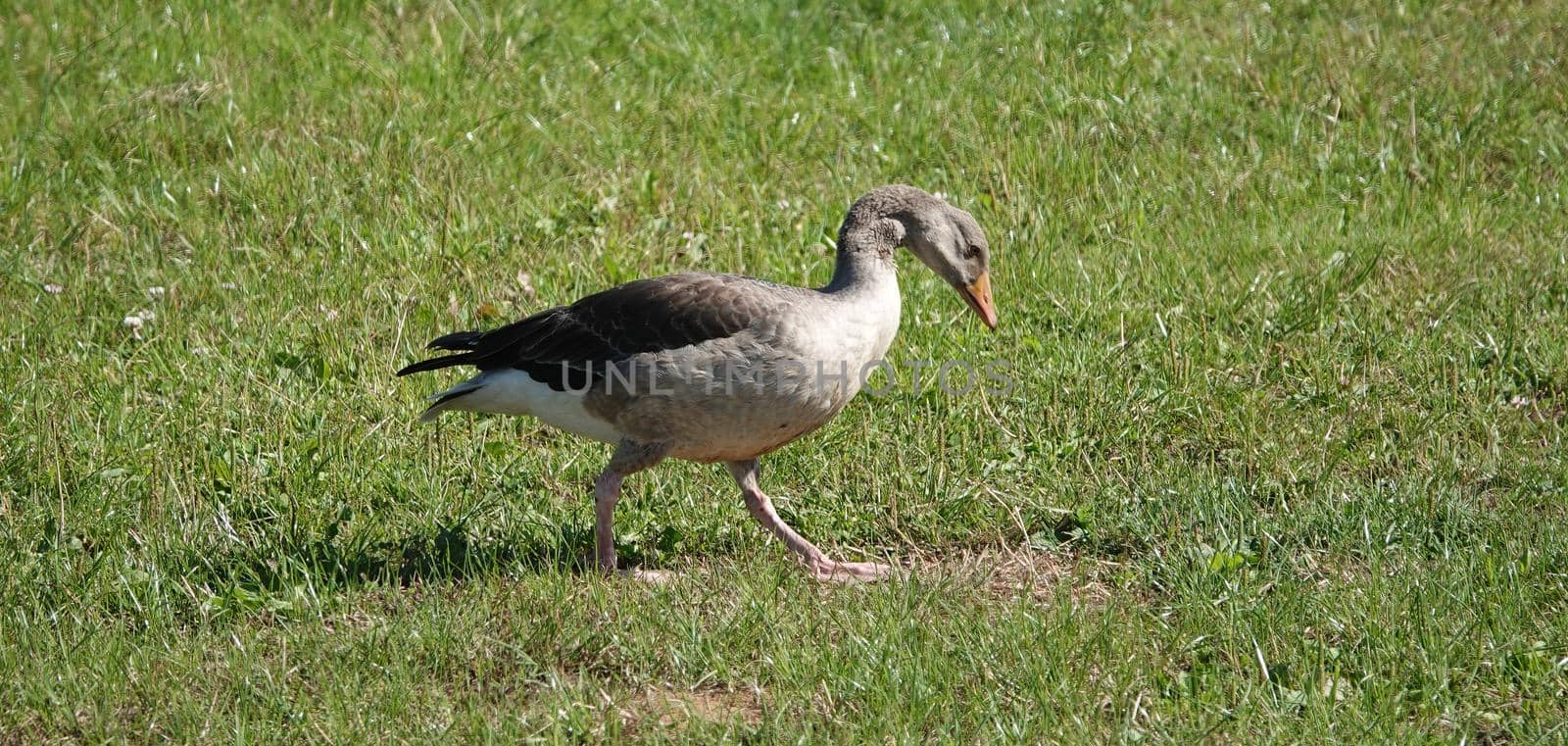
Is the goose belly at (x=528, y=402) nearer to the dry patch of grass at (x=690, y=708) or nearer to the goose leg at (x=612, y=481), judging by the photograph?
the goose leg at (x=612, y=481)

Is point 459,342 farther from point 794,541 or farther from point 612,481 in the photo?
point 794,541

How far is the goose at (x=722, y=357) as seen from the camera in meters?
5.25

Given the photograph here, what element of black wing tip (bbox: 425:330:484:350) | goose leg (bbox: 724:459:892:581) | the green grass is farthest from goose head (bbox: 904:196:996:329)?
black wing tip (bbox: 425:330:484:350)

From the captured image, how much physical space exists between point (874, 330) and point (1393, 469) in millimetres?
2243

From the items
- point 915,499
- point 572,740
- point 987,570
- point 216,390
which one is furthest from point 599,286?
point 572,740

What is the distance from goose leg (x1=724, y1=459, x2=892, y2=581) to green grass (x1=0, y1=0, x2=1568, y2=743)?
17 centimetres

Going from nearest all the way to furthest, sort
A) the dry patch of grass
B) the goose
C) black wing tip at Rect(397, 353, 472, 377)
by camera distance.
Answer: the dry patch of grass < the goose < black wing tip at Rect(397, 353, 472, 377)

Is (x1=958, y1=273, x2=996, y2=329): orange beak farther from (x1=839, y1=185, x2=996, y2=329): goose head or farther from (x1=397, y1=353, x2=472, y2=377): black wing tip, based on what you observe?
(x1=397, y1=353, x2=472, y2=377): black wing tip

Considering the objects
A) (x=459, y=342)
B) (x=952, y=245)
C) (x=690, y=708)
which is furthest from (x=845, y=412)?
(x=690, y=708)

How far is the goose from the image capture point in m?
5.25

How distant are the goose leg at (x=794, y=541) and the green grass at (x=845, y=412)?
0.57ft

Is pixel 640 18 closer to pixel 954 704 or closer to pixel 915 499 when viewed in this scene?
pixel 915 499

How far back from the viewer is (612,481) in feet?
18.3

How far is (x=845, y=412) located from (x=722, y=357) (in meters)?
1.44
